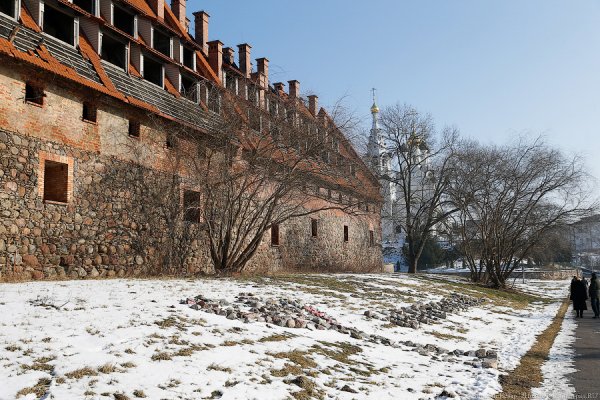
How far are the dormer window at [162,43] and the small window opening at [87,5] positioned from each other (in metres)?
3.73

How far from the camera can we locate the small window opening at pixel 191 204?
59.7 feet

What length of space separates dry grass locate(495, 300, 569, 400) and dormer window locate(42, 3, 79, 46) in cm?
1463

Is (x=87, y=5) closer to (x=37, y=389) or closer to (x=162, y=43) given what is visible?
(x=162, y=43)

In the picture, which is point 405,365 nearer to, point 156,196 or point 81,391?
point 81,391

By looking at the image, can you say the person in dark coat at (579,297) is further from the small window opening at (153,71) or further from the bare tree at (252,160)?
the small window opening at (153,71)

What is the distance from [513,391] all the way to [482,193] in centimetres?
2436

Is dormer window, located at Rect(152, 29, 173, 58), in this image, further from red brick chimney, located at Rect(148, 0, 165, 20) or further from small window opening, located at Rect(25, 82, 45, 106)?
small window opening, located at Rect(25, 82, 45, 106)

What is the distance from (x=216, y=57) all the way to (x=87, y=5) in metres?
8.01

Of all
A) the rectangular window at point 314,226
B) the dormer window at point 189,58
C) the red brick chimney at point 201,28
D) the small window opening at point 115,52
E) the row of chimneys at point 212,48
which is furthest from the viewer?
the rectangular window at point 314,226

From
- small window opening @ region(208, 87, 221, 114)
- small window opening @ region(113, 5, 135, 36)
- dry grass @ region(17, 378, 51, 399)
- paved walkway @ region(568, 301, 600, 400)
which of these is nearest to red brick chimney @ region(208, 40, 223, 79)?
small window opening @ region(208, 87, 221, 114)

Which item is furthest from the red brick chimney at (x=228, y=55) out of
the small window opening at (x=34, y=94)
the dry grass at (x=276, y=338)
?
the dry grass at (x=276, y=338)

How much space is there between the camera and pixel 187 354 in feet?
21.0

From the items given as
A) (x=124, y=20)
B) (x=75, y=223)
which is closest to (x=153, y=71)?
(x=124, y=20)

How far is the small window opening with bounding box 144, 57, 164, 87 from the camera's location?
19359 millimetres
